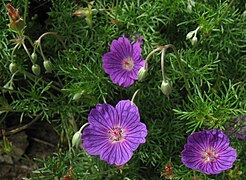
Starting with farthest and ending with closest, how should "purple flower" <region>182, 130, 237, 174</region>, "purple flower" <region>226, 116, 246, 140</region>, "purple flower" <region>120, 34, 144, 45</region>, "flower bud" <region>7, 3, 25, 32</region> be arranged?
"purple flower" <region>120, 34, 144, 45</region>, "purple flower" <region>226, 116, 246, 140</region>, "purple flower" <region>182, 130, 237, 174</region>, "flower bud" <region>7, 3, 25, 32</region>

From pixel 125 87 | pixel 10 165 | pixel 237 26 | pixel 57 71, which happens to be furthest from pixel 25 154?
pixel 237 26

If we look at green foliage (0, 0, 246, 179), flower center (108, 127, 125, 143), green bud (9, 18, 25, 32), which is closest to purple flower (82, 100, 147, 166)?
flower center (108, 127, 125, 143)

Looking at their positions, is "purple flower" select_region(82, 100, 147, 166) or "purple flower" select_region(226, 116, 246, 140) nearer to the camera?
"purple flower" select_region(82, 100, 147, 166)

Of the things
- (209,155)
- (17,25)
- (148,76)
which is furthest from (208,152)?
(17,25)

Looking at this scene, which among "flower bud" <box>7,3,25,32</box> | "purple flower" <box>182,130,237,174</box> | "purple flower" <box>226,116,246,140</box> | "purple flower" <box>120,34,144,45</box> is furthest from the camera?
"purple flower" <box>120,34,144,45</box>

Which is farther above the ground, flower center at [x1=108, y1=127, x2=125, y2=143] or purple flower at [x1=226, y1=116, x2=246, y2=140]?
flower center at [x1=108, y1=127, x2=125, y2=143]

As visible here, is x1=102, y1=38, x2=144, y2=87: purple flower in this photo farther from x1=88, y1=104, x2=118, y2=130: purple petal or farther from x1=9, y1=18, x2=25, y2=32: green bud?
x1=9, y1=18, x2=25, y2=32: green bud

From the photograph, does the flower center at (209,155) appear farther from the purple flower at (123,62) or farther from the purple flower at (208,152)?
the purple flower at (123,62)
